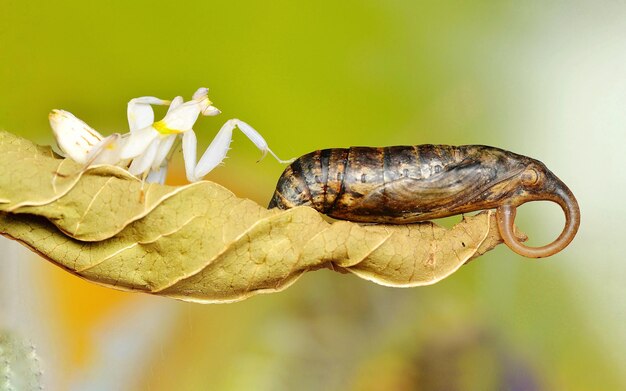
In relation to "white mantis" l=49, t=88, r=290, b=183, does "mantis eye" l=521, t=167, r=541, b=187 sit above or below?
above

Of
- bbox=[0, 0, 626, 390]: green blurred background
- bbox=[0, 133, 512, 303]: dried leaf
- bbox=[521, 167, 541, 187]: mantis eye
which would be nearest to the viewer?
bbox=[0, 133, 512, 303]: dried leaf

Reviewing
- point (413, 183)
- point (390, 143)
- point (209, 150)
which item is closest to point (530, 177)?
point (413, 183)

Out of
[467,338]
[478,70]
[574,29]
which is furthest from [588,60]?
[467,338]

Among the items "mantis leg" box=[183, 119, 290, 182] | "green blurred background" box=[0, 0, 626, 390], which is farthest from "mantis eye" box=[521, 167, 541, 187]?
"green blurred background" box=[0, 0, 626, 390]

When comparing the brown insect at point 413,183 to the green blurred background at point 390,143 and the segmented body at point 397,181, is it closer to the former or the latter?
the segmented body at point 397,181

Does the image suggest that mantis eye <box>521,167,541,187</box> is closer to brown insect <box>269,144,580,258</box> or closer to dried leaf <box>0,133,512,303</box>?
brown insect <box>269,144,580,258</box>

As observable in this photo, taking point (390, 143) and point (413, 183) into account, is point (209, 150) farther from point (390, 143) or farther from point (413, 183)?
point (390, 143)
